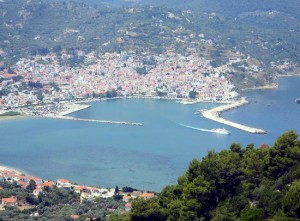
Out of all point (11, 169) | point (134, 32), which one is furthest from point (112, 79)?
point (11, 169)

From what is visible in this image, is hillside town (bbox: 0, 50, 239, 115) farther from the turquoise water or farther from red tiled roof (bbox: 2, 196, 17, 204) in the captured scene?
red tiled roof (bbox: 2, 196, 17, 204)

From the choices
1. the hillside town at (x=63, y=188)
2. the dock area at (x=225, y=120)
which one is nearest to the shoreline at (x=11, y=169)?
the hillside town at (x=63, y=188)

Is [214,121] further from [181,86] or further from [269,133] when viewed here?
[181,86]

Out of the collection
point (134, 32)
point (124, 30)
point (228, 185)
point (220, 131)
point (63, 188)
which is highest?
point (124, 30)

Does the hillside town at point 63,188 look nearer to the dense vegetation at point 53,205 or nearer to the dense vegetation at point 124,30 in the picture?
the dense vegetation at point 53,205

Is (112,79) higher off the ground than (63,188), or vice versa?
(112,79)

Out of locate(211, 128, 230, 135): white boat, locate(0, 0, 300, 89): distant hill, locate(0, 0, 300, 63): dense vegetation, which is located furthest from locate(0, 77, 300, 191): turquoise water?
locate(0, 0, 300, 63): dense vegetation

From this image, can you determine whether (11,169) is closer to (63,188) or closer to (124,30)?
(63,188)

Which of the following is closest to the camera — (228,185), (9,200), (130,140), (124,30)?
(228,185)
